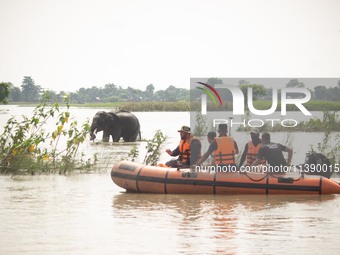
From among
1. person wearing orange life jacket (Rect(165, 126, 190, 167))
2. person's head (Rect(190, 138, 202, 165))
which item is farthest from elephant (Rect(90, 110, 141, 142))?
person's head (Rect(190, 138, 202, 165))

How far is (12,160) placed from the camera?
56.8 feet

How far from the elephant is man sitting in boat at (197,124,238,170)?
13.0 metres

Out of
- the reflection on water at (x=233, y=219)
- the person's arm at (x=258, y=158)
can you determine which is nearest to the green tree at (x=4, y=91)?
the reflection on water at (x=233, y=219)

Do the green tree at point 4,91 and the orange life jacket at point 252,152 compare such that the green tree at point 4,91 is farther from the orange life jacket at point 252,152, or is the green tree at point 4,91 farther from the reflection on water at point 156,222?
the orange life jacket at point 252,152

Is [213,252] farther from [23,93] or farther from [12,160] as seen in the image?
[23,93]

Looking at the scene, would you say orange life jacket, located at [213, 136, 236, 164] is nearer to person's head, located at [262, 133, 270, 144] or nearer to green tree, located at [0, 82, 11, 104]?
person's head, located at [262, 133, 270, 144]

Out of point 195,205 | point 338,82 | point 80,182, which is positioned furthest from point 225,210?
point 338,82

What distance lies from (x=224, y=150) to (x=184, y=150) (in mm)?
771

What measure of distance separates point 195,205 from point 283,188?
5.35 feet

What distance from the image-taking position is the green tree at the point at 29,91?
9019 cm

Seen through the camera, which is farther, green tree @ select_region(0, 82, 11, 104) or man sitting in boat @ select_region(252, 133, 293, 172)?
green tree @ select_region(0, 82, 11, 104)

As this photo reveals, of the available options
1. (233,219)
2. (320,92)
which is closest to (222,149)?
(233,219)

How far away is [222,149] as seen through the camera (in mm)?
14547

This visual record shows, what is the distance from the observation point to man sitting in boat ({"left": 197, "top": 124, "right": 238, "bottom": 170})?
14.4 meters
